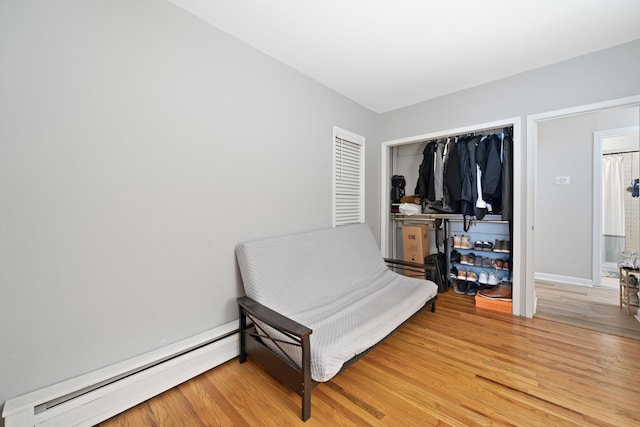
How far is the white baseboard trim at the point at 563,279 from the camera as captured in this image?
3.66 metres

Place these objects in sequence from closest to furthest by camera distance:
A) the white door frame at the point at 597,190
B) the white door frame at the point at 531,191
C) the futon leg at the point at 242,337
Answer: the futon leg at the point at 242,337 < the white door frame at the point at 531,191 < the white door frame at the point at 597,190

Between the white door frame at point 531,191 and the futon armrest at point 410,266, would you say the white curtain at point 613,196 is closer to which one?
the white door frame at point 531,191

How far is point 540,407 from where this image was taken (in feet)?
4.89

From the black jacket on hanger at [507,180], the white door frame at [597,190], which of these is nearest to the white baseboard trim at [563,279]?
the white door frame at [597,190]

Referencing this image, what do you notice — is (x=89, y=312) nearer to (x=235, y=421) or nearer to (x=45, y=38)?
(x=235, y=421)

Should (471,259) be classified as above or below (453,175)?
below

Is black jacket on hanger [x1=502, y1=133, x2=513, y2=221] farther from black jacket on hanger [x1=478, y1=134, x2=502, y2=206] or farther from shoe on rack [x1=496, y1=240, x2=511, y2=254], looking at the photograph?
shoe on rack [x1=496, y1=240, x2=511, y2=254]

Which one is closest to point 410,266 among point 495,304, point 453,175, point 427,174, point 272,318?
point 495,304

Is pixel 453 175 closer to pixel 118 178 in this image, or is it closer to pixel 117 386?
pixel 118 178

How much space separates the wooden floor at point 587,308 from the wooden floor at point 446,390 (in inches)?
10.7

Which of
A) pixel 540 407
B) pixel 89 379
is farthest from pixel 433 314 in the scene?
pixel 89 379

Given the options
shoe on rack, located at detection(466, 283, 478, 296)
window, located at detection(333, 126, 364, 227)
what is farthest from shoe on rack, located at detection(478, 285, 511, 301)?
window, located at detection(333, 126, 364, 227)

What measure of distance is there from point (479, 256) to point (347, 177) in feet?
7.19

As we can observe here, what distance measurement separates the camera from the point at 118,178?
1503 millimetres
